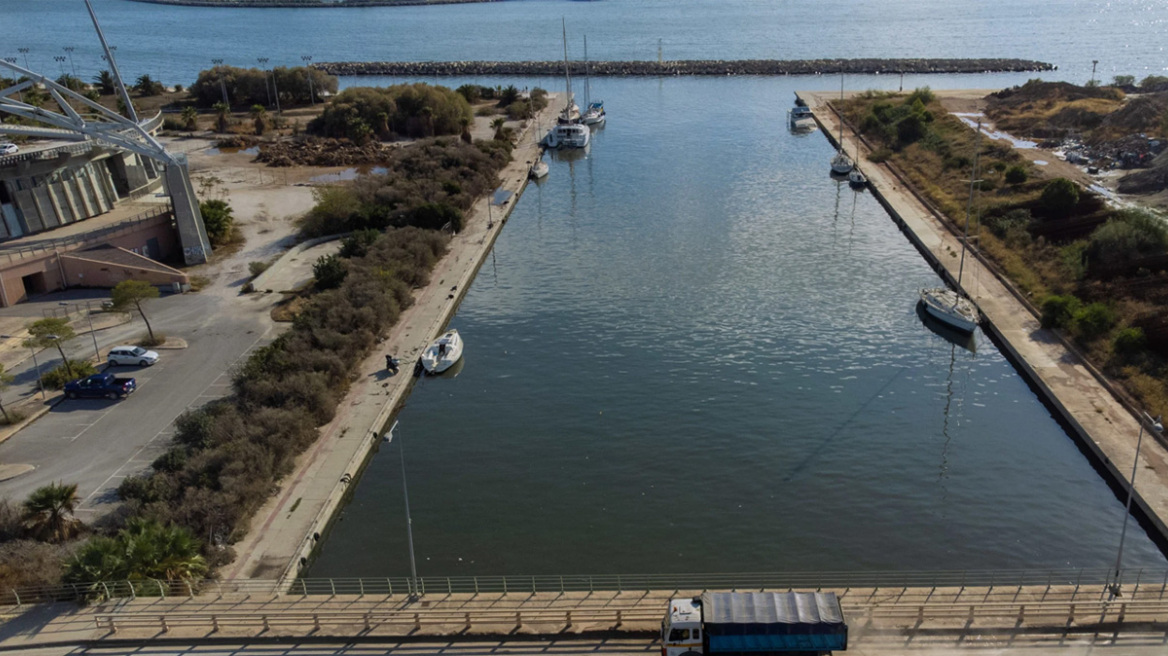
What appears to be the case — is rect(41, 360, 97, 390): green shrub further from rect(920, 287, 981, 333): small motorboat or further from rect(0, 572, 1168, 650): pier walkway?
rect(920, 287, 981, 333): small motorboat

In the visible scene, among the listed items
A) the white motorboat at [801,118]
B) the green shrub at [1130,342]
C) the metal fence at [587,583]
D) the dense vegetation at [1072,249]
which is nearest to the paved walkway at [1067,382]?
the dense vegetation at [1072,249]

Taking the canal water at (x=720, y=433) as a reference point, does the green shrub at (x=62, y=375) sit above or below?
above

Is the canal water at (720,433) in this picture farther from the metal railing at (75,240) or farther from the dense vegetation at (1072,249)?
the metal railing at (75,240)

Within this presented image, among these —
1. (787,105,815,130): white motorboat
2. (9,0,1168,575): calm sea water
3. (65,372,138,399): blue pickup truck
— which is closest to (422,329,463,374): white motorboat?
(9,0,1168,575): calm sea water

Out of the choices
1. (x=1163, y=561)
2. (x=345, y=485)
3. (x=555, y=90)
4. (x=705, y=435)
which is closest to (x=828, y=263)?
(x=705, y=435)

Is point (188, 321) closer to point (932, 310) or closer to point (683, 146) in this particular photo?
point (932, 310)

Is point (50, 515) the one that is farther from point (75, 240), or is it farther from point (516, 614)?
point (75, 240)
